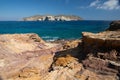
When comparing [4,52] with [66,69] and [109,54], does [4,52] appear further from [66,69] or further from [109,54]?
[109,54]

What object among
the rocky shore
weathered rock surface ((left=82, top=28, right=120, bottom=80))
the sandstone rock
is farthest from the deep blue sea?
weathered rock surface ((left=82, top=28, right=120, bottom=80))

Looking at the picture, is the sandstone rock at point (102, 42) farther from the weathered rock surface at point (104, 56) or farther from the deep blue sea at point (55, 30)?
the deep blue sea at point (55, 30)

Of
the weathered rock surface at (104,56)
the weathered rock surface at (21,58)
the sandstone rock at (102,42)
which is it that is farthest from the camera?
the weathered rock surface at (21,58)

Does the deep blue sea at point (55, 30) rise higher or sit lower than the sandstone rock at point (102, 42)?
lower

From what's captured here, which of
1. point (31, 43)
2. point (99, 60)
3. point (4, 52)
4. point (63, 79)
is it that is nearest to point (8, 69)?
point (4, 52)

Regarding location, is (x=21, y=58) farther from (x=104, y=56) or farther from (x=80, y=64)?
(x=104, y=56)

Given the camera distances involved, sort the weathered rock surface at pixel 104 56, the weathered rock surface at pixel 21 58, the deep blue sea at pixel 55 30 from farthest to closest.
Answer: the deep blue sea at pixel 55 30
the weathered rock surface at pixel 21 58
the weathered rock surface at pixel 104 56

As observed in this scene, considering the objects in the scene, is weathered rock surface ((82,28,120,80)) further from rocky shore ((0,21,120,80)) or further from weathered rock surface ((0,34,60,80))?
weathered rock surface ((0,34,60,80))

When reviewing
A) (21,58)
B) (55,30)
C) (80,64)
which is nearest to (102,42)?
(80,64)

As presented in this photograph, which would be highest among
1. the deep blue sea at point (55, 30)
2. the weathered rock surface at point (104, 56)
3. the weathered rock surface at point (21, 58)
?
the weathered rock surface at point (104, 56)

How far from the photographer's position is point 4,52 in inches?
844

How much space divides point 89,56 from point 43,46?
13.7m

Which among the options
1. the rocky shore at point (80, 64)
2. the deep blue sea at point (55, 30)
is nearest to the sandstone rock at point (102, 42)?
the rocky shore at point (80, 64)

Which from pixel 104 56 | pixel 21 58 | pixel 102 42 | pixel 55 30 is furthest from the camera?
pixel 55 30
